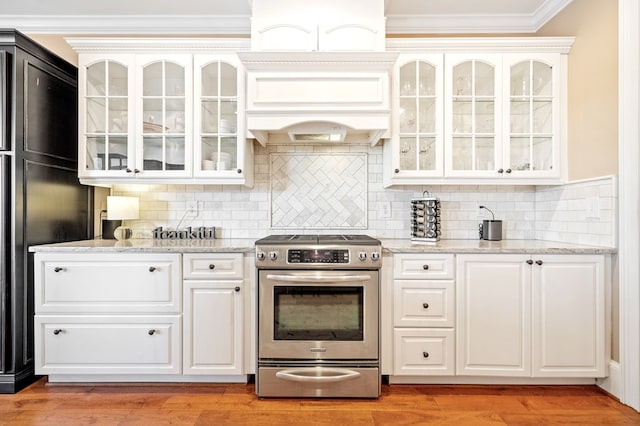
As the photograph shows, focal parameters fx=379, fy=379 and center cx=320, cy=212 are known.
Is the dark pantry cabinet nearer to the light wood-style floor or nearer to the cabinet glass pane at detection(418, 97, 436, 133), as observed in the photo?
the light wood-style floor

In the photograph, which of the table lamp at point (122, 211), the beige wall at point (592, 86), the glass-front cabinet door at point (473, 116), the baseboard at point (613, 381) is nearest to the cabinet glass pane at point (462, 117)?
the glass-front cabinet door at point (473, 116)

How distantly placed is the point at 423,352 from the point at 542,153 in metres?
1.67

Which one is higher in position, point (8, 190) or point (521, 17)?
point (521, 17)

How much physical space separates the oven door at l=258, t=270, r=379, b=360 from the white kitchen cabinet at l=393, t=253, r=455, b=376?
0.58ft

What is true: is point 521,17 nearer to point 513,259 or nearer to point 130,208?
point 513,259

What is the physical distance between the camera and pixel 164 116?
277 centimetres

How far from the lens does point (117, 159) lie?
278 cm

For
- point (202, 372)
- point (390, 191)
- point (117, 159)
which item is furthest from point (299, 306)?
point (117, 159)

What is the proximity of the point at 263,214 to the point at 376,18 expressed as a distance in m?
1.67

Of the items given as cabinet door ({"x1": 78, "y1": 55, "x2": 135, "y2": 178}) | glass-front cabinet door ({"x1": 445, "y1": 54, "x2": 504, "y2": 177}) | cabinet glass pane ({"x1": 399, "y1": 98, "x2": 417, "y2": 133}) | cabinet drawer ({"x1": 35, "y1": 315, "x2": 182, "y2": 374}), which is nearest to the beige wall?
glass-front cabinet door ({"x1": 445, "y1": 54, "x2": 504, "y2": 177})

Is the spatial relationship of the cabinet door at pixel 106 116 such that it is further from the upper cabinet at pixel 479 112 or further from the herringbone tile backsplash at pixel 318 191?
the upper cabinet at pixel 479 112

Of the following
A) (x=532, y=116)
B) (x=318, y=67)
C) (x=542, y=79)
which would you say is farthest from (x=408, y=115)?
(x=542, y=79)

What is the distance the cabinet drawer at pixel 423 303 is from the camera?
7.87ft

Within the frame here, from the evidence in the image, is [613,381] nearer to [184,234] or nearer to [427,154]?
[427,154]
